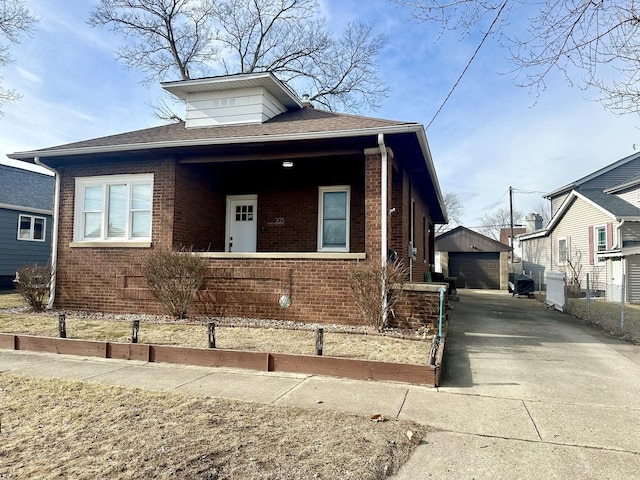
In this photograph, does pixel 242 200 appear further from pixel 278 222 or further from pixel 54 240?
pixel 54 240

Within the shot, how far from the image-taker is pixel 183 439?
332 cm

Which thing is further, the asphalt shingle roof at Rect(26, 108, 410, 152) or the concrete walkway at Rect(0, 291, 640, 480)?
the asphalt shingle roof at Rect(26, 108, 410, 152)

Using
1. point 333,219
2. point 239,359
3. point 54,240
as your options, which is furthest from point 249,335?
point 54,240

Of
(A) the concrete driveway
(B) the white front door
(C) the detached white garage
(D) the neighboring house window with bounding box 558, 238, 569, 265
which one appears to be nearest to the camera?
(A) the concrete driveway

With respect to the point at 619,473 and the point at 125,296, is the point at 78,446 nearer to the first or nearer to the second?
the point at 619,473

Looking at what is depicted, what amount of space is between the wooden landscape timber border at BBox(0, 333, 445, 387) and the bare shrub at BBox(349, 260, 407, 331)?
1597 millimetres

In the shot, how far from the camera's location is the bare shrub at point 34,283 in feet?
32.1

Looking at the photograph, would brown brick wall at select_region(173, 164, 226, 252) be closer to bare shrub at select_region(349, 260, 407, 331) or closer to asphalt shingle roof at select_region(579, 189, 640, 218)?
bare shrub at select_region(349, 260, 407, 331)

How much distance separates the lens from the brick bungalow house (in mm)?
8578

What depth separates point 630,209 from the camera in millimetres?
18078

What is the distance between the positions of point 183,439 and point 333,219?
26.1ft

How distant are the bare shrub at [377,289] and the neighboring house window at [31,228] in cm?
1730

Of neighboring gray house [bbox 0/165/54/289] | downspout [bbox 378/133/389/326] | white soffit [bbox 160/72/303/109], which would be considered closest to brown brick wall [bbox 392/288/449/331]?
downspout [bbox 378/133/389/326]

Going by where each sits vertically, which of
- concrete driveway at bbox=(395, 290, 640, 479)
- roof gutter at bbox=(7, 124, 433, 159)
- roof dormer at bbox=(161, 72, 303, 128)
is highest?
roof dormer at bbox=(161, 72, 303, 128)
